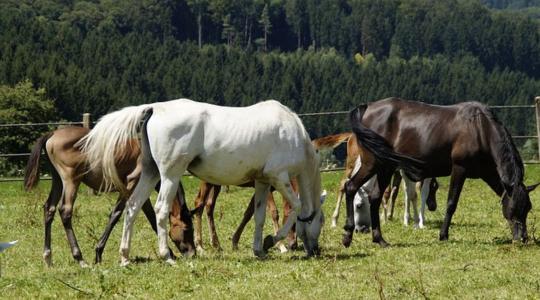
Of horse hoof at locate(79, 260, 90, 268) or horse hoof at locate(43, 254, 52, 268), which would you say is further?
horse hoof at locate(43, 254, 52, 268)

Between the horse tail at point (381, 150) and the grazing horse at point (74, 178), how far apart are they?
2327mm

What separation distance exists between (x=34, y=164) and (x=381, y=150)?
13.1ft

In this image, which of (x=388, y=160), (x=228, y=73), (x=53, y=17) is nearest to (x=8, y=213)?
(x=388, y=160)

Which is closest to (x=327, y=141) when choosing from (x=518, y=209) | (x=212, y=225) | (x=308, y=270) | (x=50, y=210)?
(x=212, y=225)

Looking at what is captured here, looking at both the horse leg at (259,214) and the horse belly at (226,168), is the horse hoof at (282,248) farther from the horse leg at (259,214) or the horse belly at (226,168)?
the horse belly at (226,168)

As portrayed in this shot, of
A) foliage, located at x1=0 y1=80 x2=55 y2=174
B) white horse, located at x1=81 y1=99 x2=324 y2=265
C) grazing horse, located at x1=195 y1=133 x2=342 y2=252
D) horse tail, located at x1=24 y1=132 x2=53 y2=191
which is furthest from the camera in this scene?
foliage, located at x1=0 y1=80 x2=55 y2=174

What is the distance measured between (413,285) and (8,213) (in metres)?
10.8

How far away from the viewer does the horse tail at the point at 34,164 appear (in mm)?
11195

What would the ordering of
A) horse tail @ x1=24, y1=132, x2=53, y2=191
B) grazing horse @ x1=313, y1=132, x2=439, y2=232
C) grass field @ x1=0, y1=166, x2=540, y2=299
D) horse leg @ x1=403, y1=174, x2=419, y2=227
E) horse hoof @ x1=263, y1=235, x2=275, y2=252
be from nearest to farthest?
grass field @ x1=0, y1=166, x2=540, y2=299 < horse hoof @ x1=263, y1=235, x2=275, y2=252 < horse tail @ x1=24, y1=132, x2=53, y2=191 < grazing horse @ x1=313, y1=132, x2=439, y2=232 < horse leg @ x1=403, y1=174, x2=419, y2=227

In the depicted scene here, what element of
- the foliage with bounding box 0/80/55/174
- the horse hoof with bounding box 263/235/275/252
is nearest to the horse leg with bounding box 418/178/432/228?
the horse hoof with bounding box 263/235/275/252

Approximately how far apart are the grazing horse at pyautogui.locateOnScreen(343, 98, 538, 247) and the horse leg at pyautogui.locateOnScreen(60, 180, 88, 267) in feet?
10.2

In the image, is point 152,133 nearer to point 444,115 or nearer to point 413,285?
point 413,285

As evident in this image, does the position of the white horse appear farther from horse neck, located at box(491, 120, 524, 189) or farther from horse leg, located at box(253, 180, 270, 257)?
horse neck, located at box(491, 120, 524, 189)

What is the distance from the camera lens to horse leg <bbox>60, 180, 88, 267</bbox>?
10.9 meters
